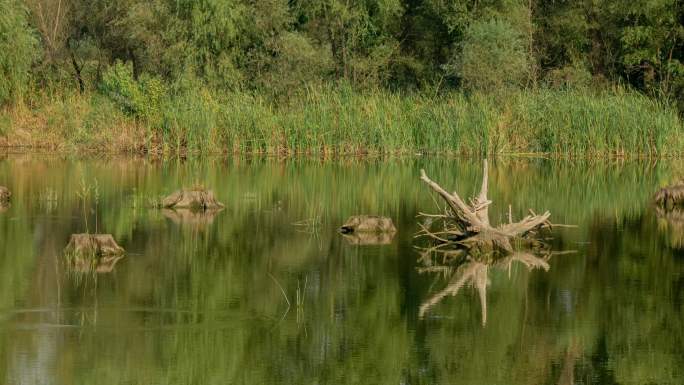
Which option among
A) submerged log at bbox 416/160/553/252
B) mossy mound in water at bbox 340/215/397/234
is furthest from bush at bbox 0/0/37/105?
submerged log at bbox 416/160/553/252

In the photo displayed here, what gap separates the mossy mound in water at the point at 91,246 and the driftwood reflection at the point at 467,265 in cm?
387

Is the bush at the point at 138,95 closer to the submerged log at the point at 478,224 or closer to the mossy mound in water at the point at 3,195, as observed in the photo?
the mossy mound in water at the point at 3,195

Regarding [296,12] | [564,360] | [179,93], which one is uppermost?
[296,12]

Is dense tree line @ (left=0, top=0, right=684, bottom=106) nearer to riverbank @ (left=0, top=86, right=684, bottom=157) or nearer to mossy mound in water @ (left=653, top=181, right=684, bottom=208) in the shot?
riverbank @ (left=0, top=86, right=684, bottom=157)

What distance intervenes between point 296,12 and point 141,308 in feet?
133

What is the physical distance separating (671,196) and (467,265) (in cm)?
923

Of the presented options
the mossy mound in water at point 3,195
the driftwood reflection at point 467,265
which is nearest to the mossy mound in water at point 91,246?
the driftwood reflection at point 467,265

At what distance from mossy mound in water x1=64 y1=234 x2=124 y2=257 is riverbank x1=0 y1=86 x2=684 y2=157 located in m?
21.8

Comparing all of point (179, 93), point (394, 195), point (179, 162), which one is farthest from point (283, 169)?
point (179, 93)

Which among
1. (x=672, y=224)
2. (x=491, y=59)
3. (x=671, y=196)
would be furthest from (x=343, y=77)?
(x=672, y=224)

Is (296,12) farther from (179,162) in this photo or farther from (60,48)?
(179,162)

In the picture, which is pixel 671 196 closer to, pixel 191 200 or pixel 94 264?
pixel 191 200

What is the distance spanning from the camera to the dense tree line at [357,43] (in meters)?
47.0

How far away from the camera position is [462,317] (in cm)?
1231
